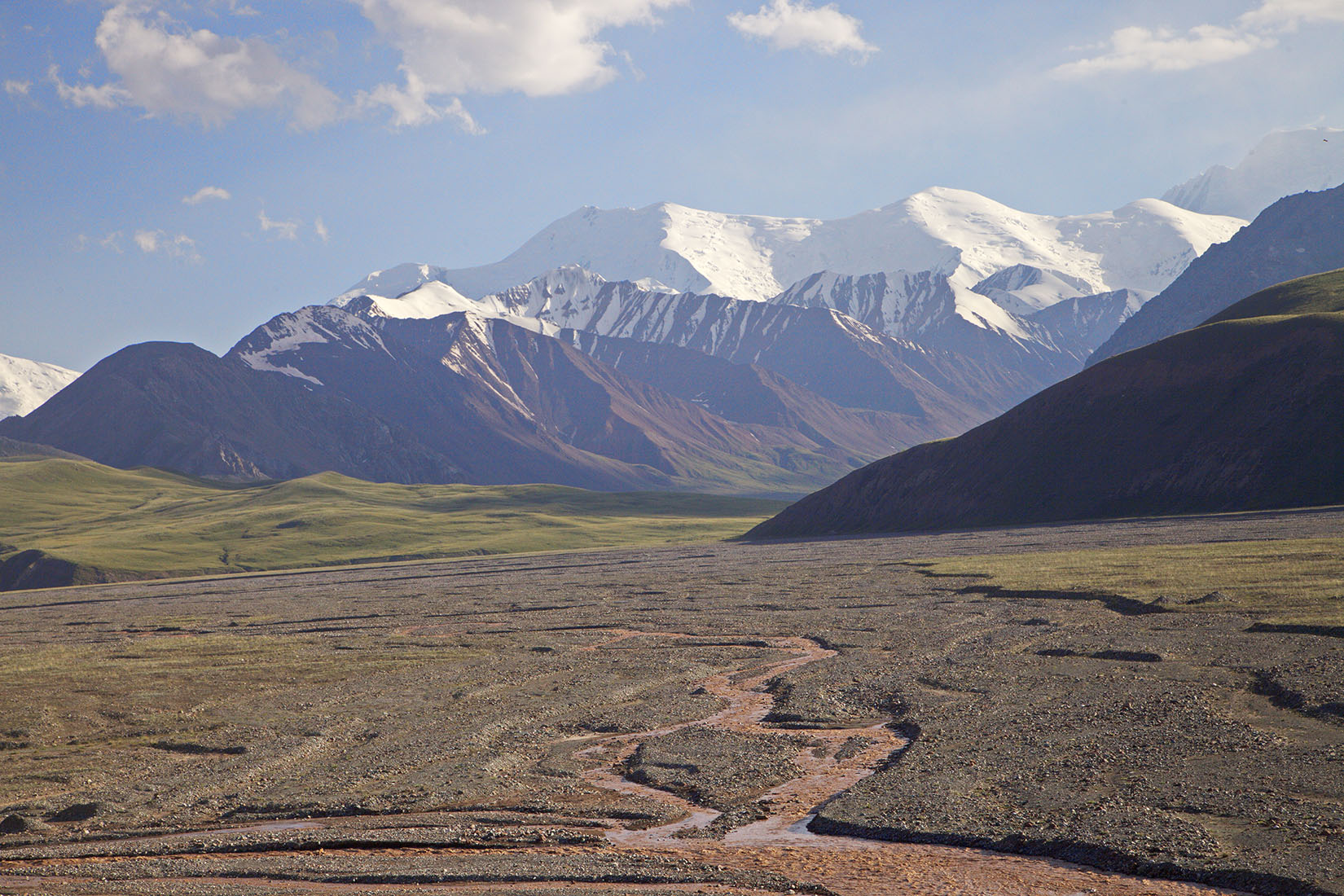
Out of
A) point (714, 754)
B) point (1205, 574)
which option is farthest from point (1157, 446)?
point (714, 754)

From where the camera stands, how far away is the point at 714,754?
3194cm

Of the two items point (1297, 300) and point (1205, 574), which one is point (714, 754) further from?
point (1297, 300)

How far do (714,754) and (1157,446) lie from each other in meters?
117

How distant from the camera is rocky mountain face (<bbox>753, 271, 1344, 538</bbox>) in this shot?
396ft

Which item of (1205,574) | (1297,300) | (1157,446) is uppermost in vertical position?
(1297,300)

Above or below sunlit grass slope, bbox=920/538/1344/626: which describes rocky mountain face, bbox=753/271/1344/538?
above

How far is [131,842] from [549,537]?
6492 inches

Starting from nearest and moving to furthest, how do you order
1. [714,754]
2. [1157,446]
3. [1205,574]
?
[714,754] < [1205,574] < [1157,446]

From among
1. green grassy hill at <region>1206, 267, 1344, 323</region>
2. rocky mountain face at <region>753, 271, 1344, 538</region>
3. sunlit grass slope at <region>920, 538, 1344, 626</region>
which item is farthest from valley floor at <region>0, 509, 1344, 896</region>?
green grassy hill at <region>1206, 267, 1344, 323</region>

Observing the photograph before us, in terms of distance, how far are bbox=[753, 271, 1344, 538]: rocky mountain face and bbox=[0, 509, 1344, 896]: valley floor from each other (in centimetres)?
6429

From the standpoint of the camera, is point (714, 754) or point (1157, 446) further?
point (1157, 446)

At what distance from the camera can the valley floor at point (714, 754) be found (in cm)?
2189

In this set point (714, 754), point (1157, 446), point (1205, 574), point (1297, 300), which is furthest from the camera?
point (1297, 300)

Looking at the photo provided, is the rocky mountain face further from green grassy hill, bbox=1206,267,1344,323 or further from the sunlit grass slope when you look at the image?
the sunlit grass slope
